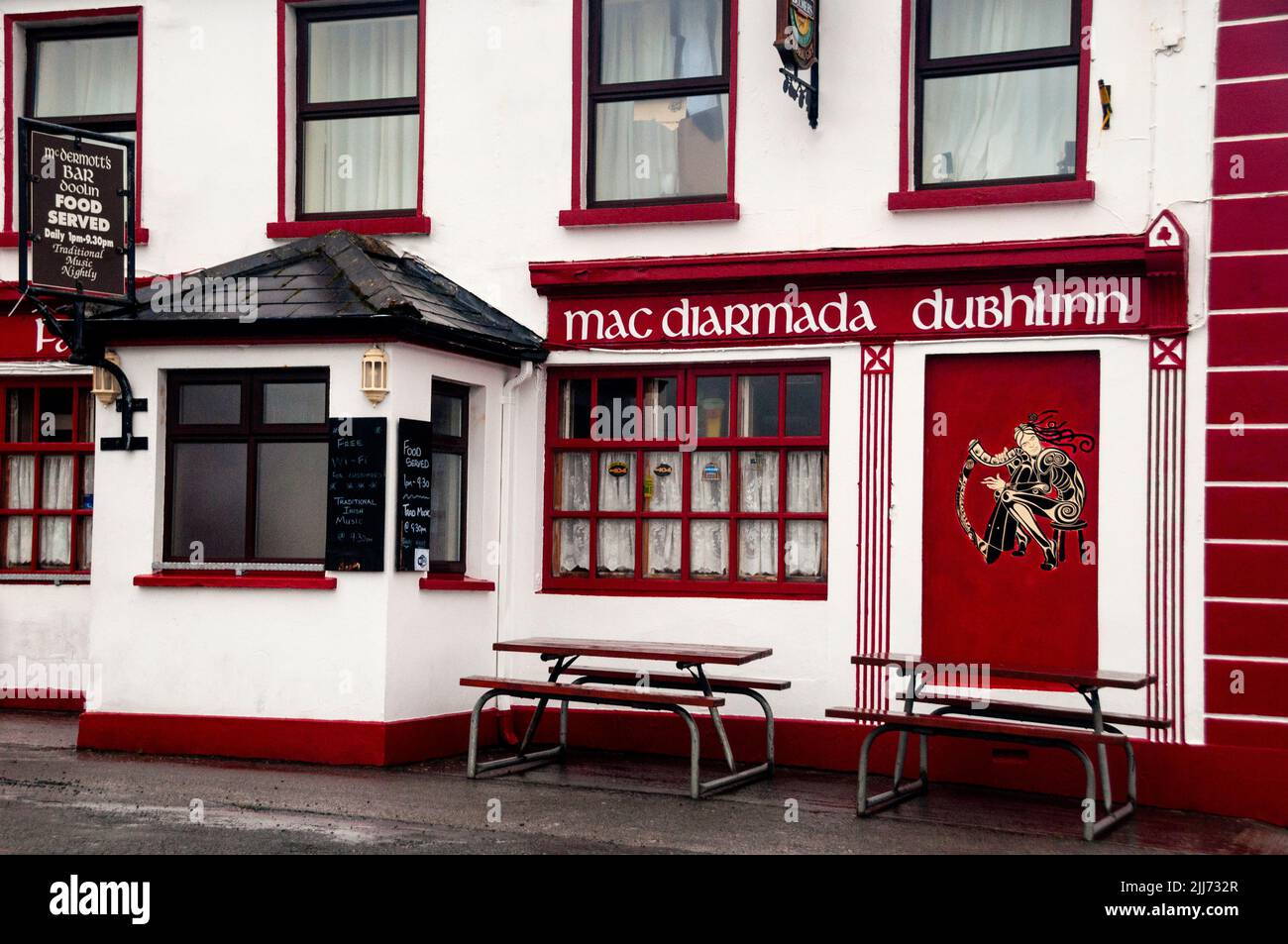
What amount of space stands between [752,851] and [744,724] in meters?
3.23

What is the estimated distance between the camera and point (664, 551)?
1206 centimetres

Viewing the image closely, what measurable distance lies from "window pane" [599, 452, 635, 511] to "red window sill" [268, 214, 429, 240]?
229 cm

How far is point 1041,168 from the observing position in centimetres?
1123

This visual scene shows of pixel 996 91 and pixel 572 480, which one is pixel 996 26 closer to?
pixel 996 91

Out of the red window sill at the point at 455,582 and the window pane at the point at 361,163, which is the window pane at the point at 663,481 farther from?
the window pane at the point at 361,163

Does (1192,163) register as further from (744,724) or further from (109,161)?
(109,161)

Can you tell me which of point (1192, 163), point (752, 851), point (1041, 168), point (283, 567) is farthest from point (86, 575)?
point (1192, 163)

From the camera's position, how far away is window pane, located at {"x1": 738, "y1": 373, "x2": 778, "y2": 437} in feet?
38.8

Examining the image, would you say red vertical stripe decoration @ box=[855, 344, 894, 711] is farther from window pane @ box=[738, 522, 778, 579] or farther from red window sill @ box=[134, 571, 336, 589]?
red window sill @ box=[134, 571, 336, 589]

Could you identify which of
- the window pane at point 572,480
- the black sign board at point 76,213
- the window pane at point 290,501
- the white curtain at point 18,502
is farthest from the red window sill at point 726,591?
the white curtain at point 18,502

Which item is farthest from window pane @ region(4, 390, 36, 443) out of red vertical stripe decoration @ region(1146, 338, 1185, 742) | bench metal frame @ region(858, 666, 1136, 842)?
red vertical stripe decoration @ region(1146, 338, 1185, 742)

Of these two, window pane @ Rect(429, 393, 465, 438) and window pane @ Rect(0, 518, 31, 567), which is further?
window pane @ Rect(0, 518, 31, 567)

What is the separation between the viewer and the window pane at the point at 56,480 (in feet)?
44.9
